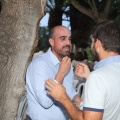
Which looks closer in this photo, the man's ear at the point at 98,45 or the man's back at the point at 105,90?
the man's back at the point at 105,90

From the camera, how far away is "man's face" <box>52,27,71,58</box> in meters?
4.04

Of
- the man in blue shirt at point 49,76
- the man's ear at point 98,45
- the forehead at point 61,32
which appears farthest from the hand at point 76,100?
the man's ear at point 98,45

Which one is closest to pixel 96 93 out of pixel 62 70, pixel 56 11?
pixel 62 70

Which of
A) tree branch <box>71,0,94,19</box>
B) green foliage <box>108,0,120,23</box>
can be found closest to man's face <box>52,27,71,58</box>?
tree branch <box>71,0,94,19</box>

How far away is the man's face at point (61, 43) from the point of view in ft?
13.3

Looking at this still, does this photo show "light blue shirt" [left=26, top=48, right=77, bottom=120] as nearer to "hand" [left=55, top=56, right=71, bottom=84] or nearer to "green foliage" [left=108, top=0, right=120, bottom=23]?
"hand" [left=55, top=56, right=71, bottom=84]

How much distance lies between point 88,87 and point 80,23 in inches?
791

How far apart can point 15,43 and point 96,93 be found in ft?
3.00

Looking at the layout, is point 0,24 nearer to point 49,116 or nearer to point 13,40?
point 13,40

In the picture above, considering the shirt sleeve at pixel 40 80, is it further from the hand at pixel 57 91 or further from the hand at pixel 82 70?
the hand at pixel 57 91

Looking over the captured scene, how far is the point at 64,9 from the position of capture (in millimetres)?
22594

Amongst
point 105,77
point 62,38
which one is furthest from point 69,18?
point 105,77

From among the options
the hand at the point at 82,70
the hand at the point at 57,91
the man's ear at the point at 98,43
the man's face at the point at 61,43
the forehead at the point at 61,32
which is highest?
the man's ear at the point at 98,43

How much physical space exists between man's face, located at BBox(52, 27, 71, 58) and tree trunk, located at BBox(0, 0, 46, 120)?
0.90 metres
